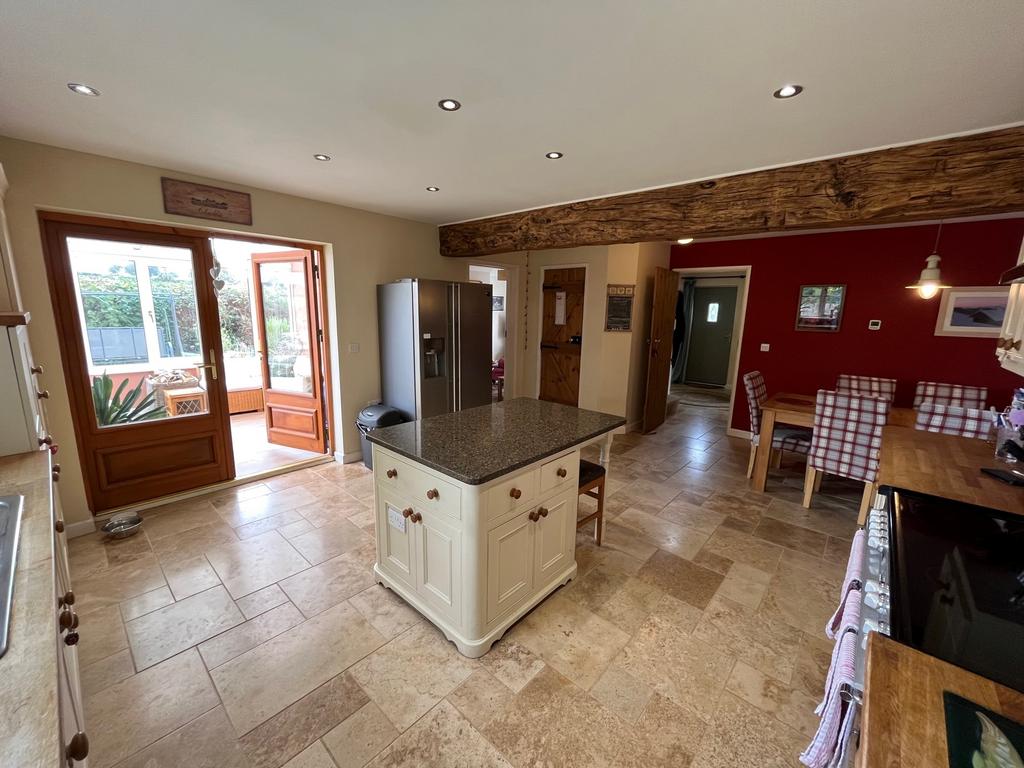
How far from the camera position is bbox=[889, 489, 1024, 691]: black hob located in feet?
2.71

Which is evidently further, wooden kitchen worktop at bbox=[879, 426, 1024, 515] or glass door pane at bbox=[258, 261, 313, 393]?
glass door pane at bbox=[258, 261, 313, 393]

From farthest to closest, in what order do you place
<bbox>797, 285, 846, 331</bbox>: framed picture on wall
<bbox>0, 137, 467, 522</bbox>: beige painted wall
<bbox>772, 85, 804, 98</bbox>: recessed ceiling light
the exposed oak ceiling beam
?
<bbox>797, 285, 846, 331</bbox>: framed picture on wall
<bbox>0, 137, 467, 522</bbox>: beige painted wall
the exposed oak ceiling beam
<bbox>772, 85, 804, 98</bbox>: recessed ceiling light

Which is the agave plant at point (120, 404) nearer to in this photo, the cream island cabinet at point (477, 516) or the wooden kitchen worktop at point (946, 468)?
the cream island cabinet at point (477, 516)

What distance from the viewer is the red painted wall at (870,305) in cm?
369

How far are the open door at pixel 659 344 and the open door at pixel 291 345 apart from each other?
3825 mm

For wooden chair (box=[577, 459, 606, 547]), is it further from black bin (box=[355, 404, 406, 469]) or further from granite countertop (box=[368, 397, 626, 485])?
black bin (box=[355, 404, 406, 469])

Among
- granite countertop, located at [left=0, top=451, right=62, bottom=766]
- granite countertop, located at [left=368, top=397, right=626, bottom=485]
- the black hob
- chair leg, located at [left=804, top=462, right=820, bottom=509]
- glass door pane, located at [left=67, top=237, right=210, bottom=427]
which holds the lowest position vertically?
chair leg, located at [left=804, top=462, right=820, bottom=509]

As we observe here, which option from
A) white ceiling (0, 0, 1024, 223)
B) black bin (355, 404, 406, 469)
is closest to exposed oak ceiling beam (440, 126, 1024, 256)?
white ceiling (0, 0, 1024, 223)

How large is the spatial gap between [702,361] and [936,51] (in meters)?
7.28

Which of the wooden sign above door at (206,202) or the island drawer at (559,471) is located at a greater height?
the wooden sign above door at (206,202)

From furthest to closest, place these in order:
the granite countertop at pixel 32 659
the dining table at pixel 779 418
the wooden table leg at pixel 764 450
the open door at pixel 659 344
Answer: the open door at pixel 659 344 → the wooden table leg at pixel 764 450 → the dining table at pixel 779 418 → the granite countertop at pixel 32 659

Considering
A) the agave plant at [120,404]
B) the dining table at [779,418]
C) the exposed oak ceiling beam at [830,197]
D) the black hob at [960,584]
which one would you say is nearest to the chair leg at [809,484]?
the dining table at [779,418]

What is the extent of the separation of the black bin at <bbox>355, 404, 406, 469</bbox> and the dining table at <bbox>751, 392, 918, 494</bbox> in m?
3.28

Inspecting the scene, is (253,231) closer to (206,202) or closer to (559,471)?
(206,202)
